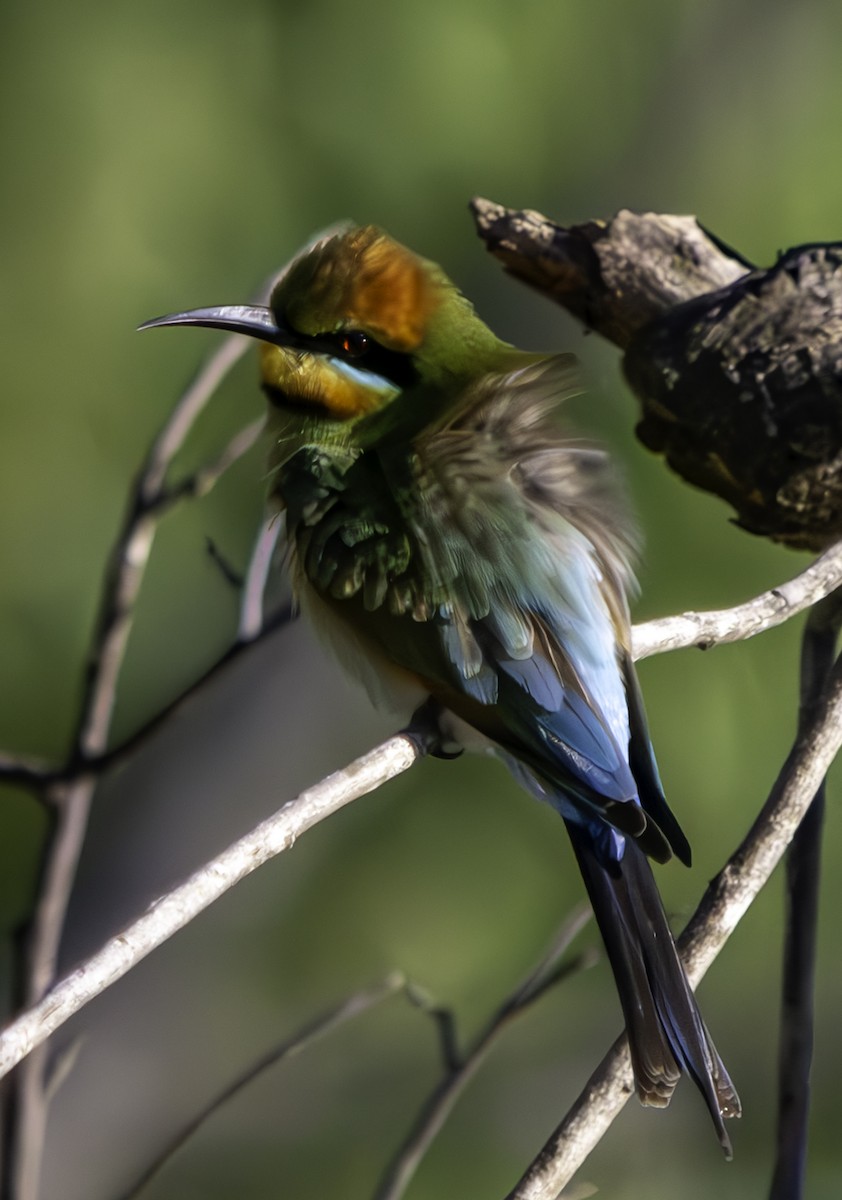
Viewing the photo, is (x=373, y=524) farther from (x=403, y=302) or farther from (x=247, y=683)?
(x=247, y=683)

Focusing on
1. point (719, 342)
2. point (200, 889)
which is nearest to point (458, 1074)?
point (200, 889)

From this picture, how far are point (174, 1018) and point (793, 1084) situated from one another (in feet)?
4.97

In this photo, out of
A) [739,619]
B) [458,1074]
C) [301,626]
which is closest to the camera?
[739,619]

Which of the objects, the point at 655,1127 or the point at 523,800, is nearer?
the point at 655,1127

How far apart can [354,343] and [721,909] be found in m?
0.61

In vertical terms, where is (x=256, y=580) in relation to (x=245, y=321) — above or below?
below

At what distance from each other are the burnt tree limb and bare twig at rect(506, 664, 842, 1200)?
288mm

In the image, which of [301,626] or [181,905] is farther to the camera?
[301,626]

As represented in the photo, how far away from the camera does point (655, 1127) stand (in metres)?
2.26

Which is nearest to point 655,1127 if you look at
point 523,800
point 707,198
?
point 523,800

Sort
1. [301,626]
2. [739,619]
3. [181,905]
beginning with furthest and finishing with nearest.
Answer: [301,626], [739,619], [181,905]

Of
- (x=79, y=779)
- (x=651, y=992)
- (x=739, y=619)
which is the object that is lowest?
(x=651, y=992)

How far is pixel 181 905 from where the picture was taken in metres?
0.77

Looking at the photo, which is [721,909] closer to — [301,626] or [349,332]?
[349,332]
